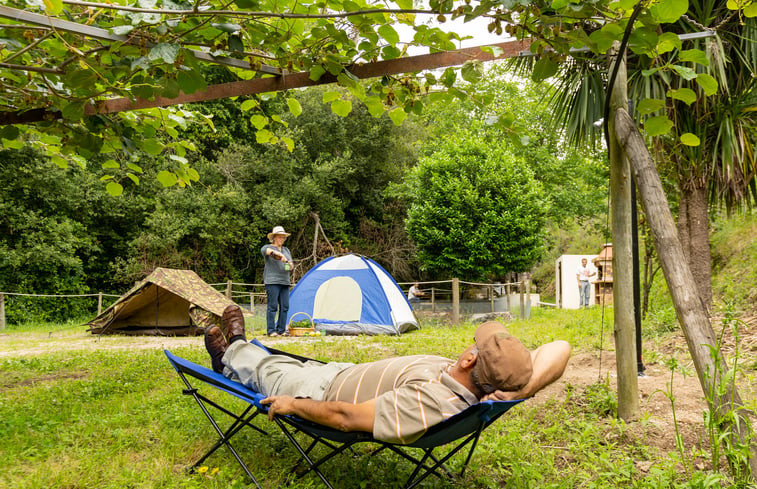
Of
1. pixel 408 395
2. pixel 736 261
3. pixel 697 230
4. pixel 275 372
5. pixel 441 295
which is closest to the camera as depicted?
pixel 408 395

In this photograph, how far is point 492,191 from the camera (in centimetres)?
1264

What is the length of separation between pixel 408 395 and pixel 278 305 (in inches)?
231

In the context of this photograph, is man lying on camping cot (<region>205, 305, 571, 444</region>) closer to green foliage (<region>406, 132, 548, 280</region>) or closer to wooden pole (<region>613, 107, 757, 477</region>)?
wooden pole (<region>613, 107, 757, 477</region>)

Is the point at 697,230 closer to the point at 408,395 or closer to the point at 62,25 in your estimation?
the point at 408,395

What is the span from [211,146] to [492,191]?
905 centimetres

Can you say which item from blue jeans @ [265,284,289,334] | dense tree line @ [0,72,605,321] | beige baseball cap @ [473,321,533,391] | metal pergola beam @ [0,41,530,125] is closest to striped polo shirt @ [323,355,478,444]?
beige baseball cap @ [473,321,533,391]

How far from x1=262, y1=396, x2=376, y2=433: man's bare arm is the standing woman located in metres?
5.05

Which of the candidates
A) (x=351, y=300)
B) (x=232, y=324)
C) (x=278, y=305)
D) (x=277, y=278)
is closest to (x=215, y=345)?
(x=232, y=324)

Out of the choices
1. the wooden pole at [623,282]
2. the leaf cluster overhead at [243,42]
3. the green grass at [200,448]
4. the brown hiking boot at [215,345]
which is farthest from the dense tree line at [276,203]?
the brown hiking boot at [215,345]

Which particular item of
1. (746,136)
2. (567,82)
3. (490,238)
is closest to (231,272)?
(490,238)

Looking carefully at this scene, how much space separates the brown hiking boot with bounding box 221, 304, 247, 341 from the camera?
9.43ft

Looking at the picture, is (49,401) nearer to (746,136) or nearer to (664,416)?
(664,416)

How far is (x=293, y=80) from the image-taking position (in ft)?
9.66

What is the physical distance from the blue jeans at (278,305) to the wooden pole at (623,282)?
5181 millimetres
